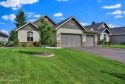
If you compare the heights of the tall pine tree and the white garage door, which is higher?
the tall pine tree

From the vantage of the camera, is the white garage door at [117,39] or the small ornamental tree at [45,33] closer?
the small ornamental tree at [45,33]

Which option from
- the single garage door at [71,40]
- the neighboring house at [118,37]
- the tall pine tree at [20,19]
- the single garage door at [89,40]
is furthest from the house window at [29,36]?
the tall pine tree at [20,19]

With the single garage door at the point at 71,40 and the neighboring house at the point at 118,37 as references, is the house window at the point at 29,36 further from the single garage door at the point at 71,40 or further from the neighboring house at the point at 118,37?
the neighboring house at the point at 118,37

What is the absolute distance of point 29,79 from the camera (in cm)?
669

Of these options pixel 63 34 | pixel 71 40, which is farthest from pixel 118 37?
pixel 63 34

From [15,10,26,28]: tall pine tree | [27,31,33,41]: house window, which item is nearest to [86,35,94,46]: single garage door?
[27,31,33,41]: house window

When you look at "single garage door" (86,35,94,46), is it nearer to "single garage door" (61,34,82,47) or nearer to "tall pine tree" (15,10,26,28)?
"single garage door" (61,34,82,47)

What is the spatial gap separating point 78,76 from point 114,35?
35.9 m

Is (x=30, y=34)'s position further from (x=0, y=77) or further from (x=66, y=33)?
(x=0, y=77)

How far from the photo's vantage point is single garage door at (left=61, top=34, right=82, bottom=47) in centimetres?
2633

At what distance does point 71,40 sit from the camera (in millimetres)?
27125

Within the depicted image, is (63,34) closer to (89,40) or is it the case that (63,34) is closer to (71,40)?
(71,40)

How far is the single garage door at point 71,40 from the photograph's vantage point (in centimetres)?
2633

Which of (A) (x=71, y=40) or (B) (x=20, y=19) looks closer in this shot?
(A) (x=71, y=40)
